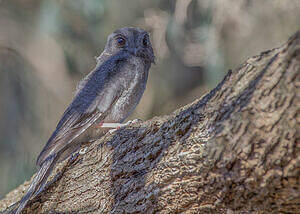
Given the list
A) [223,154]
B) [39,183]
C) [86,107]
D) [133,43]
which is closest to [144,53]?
[133,43]

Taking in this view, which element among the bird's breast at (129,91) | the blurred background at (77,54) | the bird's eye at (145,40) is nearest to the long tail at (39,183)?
the bird's breast at (129,91)

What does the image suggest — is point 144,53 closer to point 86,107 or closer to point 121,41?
point 121,41

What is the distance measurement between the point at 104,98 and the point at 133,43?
437 mm

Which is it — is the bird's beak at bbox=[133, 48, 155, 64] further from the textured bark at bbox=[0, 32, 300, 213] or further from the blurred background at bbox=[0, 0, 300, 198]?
→ the blurred background at bbox=[0, 0, 300, 198]

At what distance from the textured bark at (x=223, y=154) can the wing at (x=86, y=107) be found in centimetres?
40

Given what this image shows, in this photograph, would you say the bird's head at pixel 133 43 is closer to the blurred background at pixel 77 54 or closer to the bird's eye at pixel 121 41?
the bird's eye at pixel 121 41

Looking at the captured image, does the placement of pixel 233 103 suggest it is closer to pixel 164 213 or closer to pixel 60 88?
pixel 164 213

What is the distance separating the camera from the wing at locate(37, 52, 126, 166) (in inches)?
66.8

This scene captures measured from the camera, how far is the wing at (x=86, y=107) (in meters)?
1.70

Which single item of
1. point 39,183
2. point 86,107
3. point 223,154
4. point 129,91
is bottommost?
point 223,154

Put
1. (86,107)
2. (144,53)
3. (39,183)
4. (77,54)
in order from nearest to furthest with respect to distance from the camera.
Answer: (39,183)
(86,107)
(144,53)
(77,54)

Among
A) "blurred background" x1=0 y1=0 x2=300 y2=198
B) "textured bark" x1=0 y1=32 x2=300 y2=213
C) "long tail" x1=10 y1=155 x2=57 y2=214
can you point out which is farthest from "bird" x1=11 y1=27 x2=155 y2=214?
"blurred background" x1=0 y1=0 x2=300 y2=198

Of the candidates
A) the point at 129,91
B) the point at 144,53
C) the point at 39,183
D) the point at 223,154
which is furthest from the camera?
the point at 144,53

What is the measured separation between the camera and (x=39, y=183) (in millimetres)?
1583
